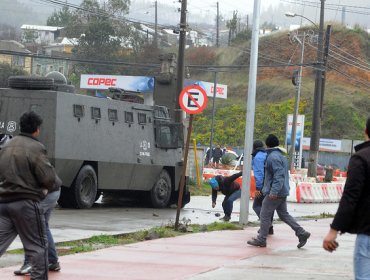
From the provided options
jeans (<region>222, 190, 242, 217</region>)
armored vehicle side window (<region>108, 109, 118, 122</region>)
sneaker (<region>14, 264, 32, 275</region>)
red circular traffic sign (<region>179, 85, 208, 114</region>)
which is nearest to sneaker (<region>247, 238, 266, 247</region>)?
red circular traffic sign (<region>179, 85, 208, 114</region>)

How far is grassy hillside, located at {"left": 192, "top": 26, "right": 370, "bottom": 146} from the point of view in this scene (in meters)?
75.4

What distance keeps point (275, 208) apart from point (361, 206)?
26.3 ft

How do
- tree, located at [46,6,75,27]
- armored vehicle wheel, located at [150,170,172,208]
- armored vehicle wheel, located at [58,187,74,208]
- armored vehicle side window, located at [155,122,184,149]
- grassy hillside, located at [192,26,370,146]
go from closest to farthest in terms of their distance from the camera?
armored vehicle wheel, located at [58,187,74,208], armored vehicle wheel, located at [150,170,172,208], armored vehicle side window, located at [155,122,184,149], grassy hillside, located at [192,26,370,146], tree, located at [46,6,75,27]

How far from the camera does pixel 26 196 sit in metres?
9.10

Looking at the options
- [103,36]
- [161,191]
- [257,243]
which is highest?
[103,36]

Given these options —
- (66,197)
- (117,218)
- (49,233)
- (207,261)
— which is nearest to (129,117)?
(66,197)

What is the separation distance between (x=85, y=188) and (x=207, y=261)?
10.1m

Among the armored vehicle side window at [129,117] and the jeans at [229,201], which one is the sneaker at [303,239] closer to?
the jeans at [229,201]

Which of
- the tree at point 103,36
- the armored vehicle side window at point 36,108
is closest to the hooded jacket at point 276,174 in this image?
the armored vehicle side window at point 36,108

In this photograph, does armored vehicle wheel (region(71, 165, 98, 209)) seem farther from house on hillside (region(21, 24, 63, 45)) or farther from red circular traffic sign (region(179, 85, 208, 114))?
house on hillside (region(21, 24, 63, 45))

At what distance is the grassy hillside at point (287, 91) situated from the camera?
75.4 metres

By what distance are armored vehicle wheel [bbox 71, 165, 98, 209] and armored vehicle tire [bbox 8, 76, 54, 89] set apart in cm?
214

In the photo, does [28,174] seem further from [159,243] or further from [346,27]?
[346,27]

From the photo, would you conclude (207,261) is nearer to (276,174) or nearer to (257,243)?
(257,243)
